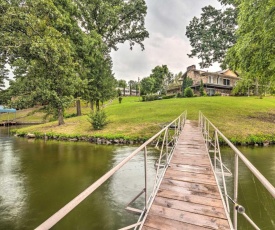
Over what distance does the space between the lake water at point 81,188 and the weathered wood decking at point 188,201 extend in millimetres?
1557

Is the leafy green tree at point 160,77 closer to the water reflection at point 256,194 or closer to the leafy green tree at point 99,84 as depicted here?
the leafy green tree at point 99,84

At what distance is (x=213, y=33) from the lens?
22.2 metres

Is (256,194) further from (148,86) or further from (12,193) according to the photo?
(148,86)

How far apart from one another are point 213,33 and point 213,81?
17.6 m

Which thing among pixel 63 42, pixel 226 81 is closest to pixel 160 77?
pixel 226 81

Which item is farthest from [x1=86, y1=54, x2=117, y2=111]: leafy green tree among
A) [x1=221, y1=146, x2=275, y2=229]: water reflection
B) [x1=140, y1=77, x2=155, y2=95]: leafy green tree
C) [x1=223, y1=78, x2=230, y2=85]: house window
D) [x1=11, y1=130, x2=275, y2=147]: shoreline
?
[x1=140, y1=77, x2=155, y2=95]: leafy green tree

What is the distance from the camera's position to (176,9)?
18250 millimetres

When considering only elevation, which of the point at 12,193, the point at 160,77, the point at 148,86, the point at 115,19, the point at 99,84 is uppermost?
the point at 115,19

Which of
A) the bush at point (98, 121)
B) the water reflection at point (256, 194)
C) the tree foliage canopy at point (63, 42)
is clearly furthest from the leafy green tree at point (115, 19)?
the water reflection at point (256, 194)

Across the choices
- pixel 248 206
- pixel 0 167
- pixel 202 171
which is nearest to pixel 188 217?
pixel 202 171

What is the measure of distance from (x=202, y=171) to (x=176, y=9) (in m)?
18.4

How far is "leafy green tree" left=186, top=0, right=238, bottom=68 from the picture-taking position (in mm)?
21703

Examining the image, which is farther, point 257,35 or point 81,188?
point 257,35

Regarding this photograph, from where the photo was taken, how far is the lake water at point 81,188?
4.80 metres
